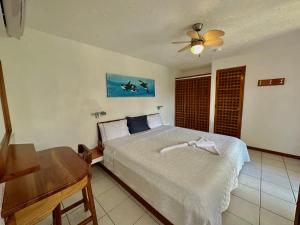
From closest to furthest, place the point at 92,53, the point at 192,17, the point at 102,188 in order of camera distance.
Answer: the point at 192,17
the point at 102,188
the point at 92,53

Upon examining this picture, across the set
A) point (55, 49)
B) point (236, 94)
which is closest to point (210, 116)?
point (236, 94)

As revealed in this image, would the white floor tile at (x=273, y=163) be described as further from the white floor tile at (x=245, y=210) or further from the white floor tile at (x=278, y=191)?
the white floor tile at (x=245, y=210)

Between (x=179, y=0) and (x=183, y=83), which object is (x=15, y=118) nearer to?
(x=179, y=0)

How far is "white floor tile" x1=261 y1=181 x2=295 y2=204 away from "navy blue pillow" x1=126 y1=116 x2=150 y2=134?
2.27 meters

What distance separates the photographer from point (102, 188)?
6.64ft

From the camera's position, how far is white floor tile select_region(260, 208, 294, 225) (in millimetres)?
1387

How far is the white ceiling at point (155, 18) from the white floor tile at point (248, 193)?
2.32 metres

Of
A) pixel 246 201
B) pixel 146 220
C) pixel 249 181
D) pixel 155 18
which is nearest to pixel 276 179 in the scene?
pixel 249 181

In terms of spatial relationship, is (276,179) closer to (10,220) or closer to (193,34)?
(193,34)

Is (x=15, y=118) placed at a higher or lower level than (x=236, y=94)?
lower

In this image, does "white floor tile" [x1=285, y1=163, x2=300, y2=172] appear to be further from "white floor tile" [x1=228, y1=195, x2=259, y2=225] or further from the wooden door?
"white floor tile" [x1=228, y1=195, x2=259, y2=225]

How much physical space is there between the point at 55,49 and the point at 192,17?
6.69 feet

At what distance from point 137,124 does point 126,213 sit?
68.3 inches

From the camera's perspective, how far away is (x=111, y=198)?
5.98 feet
